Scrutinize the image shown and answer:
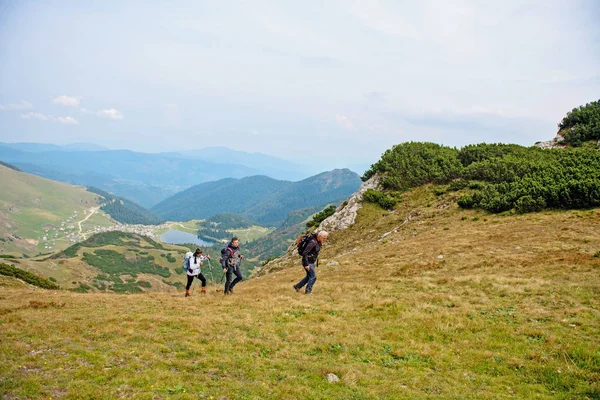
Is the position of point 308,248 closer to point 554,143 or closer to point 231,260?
point 231,260

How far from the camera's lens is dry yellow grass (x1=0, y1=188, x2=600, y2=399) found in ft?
33.8

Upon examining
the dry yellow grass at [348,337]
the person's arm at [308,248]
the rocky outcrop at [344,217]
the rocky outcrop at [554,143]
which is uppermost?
the rocky outcrop at [554,143]

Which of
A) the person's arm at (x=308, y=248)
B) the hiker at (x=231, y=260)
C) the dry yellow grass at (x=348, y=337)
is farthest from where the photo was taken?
the hiker at (x=231, y=260)

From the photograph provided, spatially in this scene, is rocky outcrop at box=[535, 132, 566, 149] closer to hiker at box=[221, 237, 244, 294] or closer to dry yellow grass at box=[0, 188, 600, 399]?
dry yellow grass at box=[0, 188, 600, 399]

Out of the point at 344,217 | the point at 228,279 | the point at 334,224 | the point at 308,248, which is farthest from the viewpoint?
the point at 344,217

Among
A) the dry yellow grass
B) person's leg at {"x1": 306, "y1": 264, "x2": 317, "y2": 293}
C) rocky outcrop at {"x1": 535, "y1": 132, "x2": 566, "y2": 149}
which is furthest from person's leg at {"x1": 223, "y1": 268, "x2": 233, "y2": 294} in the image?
rocky outcrop at {"x1": 535, "y1": 132, "x2": 566, "y2": 149}

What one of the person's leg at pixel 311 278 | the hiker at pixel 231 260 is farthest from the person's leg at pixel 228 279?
the person's leg at pixel 311 278

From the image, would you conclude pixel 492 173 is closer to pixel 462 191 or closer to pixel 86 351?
pixel 462 191

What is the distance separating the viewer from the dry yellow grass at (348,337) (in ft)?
33.8

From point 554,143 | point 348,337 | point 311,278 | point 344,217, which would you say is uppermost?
point 554,143

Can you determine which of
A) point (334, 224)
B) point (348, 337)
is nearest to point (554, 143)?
point (334, 224)

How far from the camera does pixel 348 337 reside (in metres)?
14.4

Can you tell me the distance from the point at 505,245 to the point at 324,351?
68.4ft

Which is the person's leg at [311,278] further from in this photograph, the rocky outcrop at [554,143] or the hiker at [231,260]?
the rocky outcrop at [554,143]
